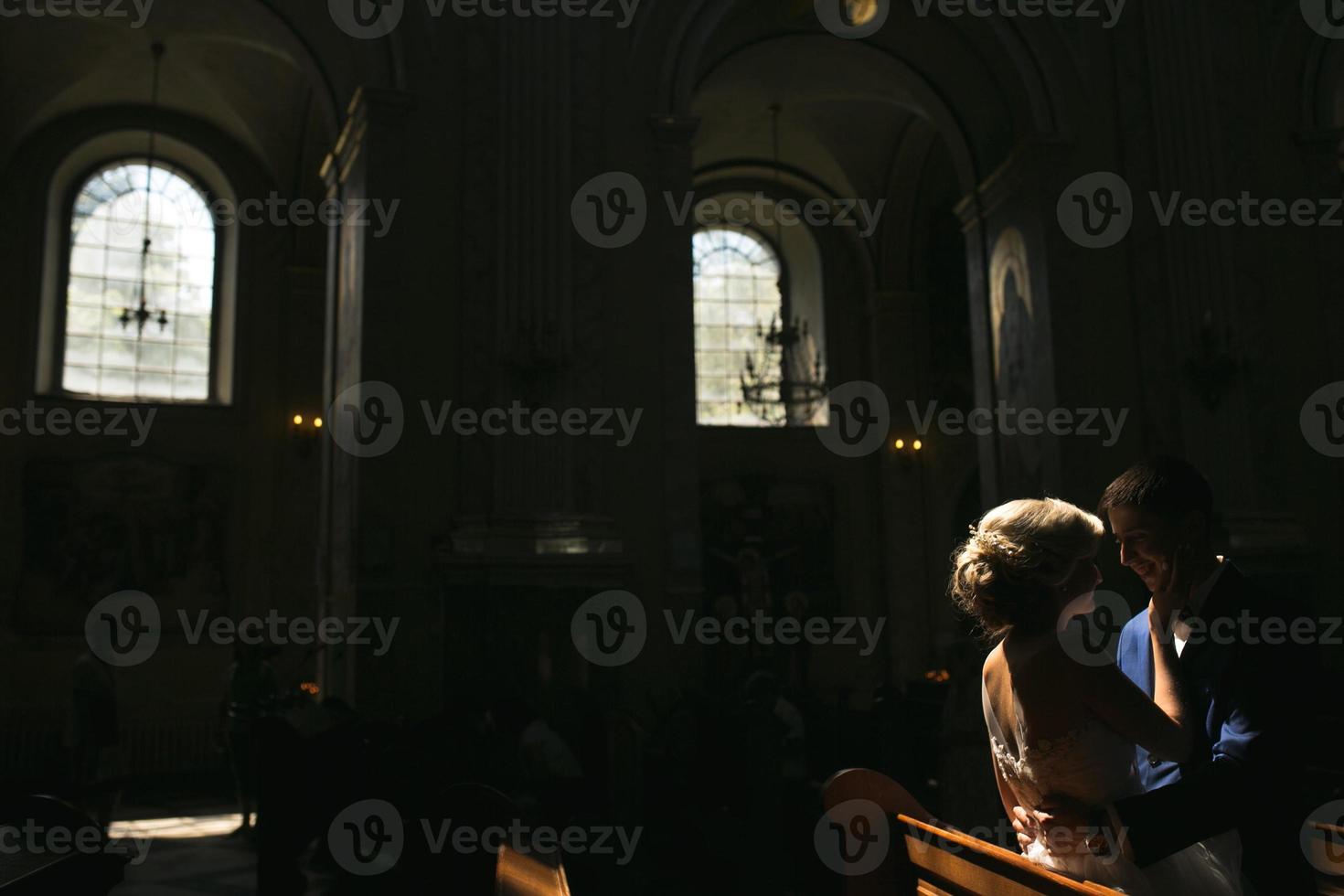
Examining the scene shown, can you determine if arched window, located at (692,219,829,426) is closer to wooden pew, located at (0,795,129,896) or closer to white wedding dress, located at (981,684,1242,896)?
wooden pew, located at (0,795,129,896)

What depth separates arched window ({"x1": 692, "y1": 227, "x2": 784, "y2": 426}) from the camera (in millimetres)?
17438

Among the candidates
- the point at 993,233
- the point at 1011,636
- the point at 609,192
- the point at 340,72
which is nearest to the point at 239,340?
the point at 340,72

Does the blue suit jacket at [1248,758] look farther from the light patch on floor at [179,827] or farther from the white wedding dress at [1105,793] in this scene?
the light patch on floor at [179,827]

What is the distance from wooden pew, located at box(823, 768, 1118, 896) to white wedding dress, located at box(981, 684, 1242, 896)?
15 cm

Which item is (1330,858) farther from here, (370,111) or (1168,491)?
(370,111)

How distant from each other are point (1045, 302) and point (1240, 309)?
180 centimetres

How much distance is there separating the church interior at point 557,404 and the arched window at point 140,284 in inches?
2.3

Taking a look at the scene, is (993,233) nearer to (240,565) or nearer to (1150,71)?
(1150,71)

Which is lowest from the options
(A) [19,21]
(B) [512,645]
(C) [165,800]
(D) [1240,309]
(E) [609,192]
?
(C) [165,800]

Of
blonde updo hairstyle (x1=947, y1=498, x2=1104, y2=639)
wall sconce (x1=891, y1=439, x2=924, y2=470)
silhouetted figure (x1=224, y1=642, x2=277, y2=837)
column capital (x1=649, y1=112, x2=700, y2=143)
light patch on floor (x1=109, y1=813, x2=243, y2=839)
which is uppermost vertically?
column capital (x1=649, y1=112, x2=700, y2=143)

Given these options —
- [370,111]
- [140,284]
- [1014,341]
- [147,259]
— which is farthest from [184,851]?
[147,259]

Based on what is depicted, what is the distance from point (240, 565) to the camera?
1436 centimetres

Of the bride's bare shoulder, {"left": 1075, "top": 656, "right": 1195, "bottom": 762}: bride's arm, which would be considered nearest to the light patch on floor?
the bride's bare shoulder

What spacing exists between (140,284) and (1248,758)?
1540 cm
